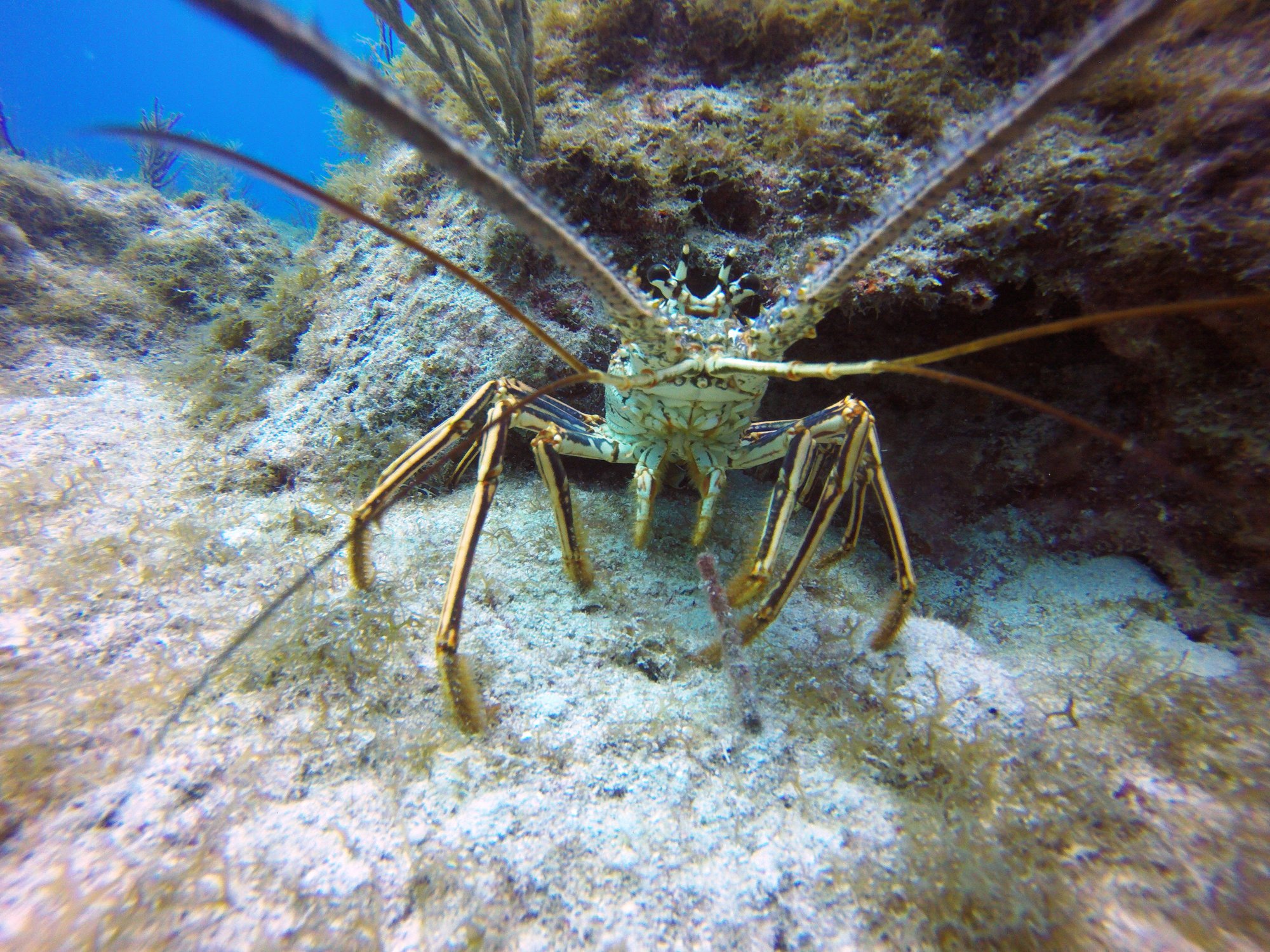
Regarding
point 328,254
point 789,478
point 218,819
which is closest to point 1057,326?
point 789,478

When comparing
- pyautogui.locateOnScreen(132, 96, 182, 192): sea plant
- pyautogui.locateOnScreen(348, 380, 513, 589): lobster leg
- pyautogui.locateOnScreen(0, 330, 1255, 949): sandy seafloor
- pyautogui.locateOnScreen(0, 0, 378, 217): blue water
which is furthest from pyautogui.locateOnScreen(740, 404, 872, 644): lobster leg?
pyautogui.locateOnScreen(0, 0, 378, 217): blue water

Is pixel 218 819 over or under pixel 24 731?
under

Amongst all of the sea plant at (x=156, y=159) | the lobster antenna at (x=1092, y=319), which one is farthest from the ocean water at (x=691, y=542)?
the sea plant at (x=156, y=159)

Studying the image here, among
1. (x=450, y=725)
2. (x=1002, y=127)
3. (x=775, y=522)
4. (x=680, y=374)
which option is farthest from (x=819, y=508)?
(x=450, y=725)

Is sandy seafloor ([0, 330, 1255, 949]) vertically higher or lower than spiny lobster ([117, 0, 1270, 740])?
lower

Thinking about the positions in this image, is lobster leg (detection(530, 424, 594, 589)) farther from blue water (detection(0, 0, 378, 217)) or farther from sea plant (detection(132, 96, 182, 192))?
blue water (detection(0, 0, 378, 217))

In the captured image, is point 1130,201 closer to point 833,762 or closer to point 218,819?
point 833,762
